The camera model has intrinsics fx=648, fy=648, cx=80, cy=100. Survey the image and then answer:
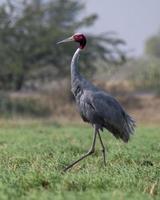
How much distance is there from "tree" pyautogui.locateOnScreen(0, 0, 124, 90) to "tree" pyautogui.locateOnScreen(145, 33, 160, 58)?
1994 inches

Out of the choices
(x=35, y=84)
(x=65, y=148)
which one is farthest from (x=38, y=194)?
(x=35, y=84)

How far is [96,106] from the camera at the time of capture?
9.93 metres

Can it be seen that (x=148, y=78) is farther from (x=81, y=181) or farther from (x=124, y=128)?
(x=81, y=181)

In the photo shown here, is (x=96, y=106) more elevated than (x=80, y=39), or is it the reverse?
(x=80, y=39)

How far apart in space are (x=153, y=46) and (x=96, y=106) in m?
82.8

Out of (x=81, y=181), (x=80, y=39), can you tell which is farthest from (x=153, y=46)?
(x=81, y=181)

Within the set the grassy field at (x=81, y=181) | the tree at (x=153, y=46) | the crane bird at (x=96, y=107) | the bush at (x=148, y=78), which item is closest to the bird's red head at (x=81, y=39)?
the crane bird at (x=96, y=107)

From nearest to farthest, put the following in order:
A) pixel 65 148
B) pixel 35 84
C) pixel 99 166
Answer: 1. pixel 99 166
2. pixel 65 148
3. pixel 35 84

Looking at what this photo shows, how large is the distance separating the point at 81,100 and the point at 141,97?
30245 millimetres

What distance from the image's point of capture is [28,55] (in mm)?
38062

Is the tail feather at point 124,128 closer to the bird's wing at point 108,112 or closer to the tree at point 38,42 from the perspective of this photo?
the bird's wing at point 108,112

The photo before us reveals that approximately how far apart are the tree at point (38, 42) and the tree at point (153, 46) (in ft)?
166

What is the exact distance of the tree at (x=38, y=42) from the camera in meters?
36.8

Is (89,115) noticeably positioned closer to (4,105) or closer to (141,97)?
(4,105)
